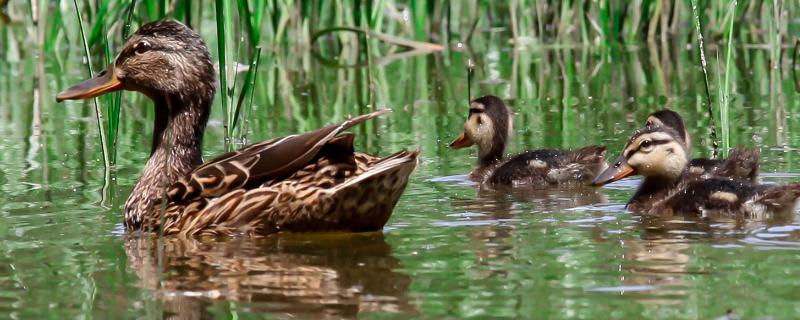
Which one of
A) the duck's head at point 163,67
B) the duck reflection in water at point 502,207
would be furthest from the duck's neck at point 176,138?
the duck reflection in water at point 502,207

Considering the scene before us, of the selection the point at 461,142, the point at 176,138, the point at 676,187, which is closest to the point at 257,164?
the point at 176,138

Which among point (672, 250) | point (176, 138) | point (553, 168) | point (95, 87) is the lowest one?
point (672, 250)

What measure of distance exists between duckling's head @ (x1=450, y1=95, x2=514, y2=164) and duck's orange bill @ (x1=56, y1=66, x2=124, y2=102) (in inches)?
95.7

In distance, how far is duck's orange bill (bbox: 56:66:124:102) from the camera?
264 inches

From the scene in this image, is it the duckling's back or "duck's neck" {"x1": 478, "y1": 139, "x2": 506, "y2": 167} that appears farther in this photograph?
"duck's neck" {"x1": 478, "y1": 139, "x2": 506, "y2": 167}

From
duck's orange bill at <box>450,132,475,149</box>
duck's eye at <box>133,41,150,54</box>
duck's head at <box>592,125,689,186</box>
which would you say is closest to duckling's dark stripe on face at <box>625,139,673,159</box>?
duck's head at <box>592,125,689,186</box>

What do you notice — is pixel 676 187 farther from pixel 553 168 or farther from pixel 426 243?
pixel 426 243

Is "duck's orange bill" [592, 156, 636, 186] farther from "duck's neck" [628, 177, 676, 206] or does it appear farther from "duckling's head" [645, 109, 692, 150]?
"duckling's head" [645, 109, 692, 150]

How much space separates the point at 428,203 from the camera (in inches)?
272

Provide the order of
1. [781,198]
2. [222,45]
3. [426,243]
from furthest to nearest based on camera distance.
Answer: [222,45] → [781,198] → [426,243]

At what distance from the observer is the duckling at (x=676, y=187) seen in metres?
6.32

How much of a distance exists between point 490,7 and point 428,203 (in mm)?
9121

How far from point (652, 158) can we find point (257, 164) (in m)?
2.00

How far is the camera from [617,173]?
7176 millimetres
